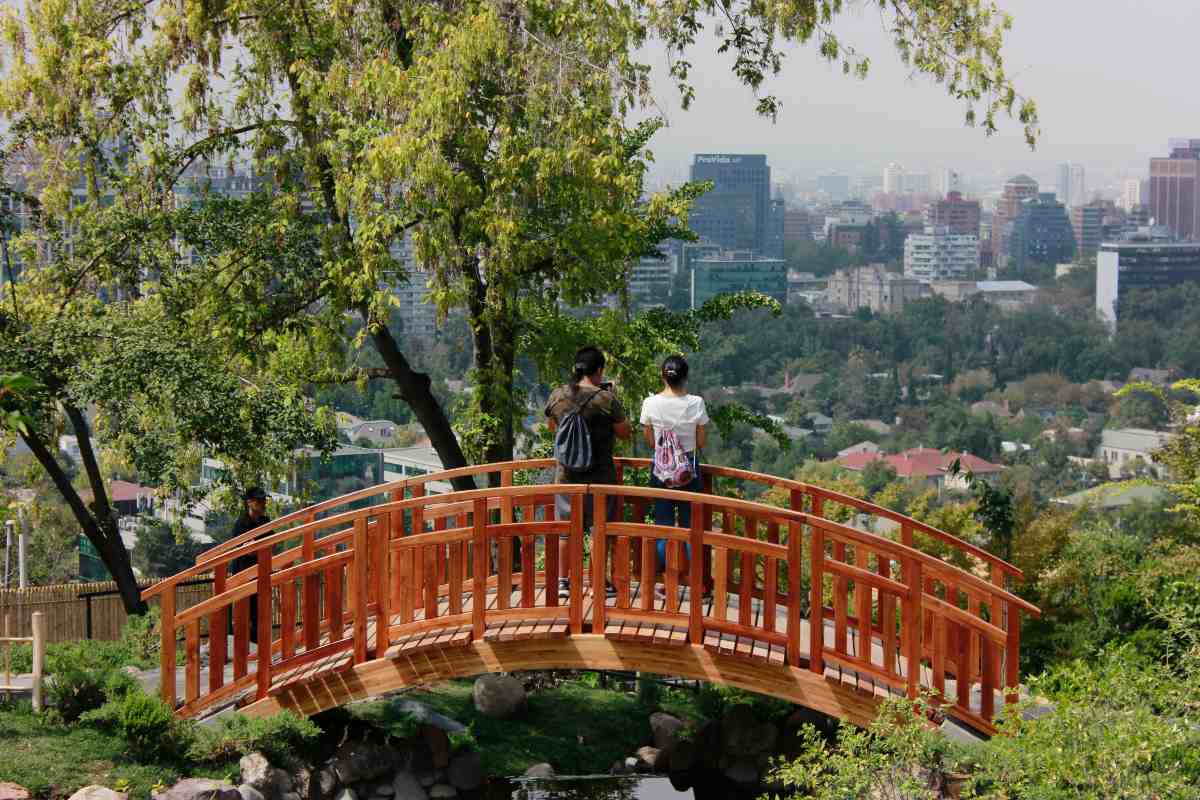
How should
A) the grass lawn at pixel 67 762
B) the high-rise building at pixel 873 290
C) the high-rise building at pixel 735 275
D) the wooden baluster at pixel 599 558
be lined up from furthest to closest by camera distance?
the high-rise building at pixel 873 290 → the high-rise building at pixel 735 275 → the wooden baluster at pixel 599 558 → the grass lawn at pixel 67 762

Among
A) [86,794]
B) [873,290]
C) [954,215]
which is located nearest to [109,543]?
[86,794]

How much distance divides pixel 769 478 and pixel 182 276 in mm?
5000

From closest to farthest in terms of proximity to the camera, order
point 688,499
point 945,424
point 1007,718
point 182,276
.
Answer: point 1007,718
point 688,499
point 182,276
point 945,424

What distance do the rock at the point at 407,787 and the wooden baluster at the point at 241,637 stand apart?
1.10 m

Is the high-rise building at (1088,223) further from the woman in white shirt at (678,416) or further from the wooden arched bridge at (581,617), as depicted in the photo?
the wooden arched bridge at (581,617)

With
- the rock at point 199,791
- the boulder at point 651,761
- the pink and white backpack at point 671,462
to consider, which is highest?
the pink and white backpack at point 671,462

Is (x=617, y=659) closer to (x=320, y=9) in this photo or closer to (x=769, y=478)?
(x=769, y=478)

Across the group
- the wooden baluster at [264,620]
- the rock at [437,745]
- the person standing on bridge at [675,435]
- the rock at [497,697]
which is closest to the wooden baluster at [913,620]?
the person standing on bridge at [675,435]

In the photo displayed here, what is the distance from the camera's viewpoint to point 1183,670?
743cm

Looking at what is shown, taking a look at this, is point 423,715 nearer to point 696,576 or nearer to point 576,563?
point 576,563

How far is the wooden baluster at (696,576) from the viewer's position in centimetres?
732

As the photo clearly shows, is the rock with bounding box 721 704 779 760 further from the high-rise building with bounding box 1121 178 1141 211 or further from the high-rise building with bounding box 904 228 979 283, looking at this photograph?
the high-rise building with bounding box 1121 178 1141 211

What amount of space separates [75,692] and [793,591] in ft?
11.8

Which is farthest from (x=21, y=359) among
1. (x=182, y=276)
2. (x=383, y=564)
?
(x=383, y=564)
